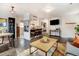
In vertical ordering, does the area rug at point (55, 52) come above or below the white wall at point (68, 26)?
below

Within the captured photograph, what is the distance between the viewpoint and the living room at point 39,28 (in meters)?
1.71

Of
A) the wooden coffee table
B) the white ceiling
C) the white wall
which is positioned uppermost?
→ the white ceiling

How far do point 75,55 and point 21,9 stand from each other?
136 centimetres

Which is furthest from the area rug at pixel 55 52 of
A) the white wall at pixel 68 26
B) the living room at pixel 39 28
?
the white wall at pixel 68 26

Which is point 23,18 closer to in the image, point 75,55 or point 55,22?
point 55,22

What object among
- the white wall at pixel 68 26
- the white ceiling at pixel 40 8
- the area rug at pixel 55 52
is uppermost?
the white ceiling at pixel 40 8

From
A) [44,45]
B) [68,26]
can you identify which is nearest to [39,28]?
[44,45]

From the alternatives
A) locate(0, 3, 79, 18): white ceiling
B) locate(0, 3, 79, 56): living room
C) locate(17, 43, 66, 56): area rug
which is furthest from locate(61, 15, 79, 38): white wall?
locate(17, 43, 66, 56): area rug

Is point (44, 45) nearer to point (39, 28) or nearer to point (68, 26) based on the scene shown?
point (39, 28)

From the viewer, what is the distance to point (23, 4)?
1.74 m

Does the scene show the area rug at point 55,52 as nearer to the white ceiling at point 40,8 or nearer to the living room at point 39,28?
the living room at point 39,28

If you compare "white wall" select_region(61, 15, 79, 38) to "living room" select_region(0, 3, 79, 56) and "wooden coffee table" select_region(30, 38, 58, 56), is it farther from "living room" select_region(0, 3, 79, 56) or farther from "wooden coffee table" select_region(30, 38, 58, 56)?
"wooden coffee table" select_region(30, 38, 58, 56)

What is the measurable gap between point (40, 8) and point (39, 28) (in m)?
0.39

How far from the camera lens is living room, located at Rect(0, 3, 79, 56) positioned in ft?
5.61
